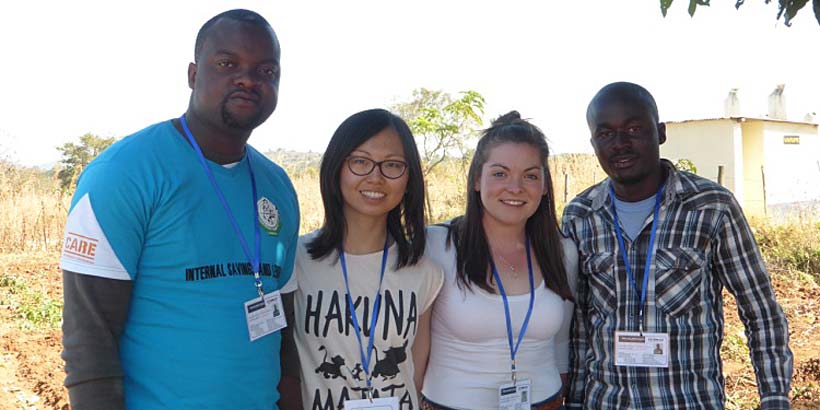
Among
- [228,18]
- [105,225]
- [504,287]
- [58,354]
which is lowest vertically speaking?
[58,354]

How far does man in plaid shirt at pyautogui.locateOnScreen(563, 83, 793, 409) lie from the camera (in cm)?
239

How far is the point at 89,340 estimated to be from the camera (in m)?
1.65

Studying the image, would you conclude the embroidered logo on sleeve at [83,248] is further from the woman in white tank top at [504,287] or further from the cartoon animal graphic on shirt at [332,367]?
the woman in white tank top at [504,287]

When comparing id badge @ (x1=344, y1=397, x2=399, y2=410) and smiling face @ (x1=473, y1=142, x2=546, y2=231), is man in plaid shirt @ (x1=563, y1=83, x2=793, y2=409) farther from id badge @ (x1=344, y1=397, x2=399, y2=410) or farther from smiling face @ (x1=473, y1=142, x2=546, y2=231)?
id badge @ (x1=344, y1=397, x2=399, y2=410)

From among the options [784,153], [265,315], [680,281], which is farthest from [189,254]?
[784,153]

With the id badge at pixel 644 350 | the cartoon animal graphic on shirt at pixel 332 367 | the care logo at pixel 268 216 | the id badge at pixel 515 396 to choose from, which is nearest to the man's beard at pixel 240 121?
the care logo at pixel 268 216

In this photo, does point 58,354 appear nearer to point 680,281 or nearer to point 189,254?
point 189,254

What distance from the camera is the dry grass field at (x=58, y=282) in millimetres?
5301

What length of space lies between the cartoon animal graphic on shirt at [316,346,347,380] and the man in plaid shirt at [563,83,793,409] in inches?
38.3

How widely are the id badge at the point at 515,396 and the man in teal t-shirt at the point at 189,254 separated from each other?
82cm

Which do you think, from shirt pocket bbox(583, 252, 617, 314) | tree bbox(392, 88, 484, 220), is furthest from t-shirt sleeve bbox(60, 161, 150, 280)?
tree bbox(392, 88, 484, 220)

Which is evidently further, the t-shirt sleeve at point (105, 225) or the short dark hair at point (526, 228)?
the short dark hair at point (526, 228)

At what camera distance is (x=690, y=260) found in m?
2.44

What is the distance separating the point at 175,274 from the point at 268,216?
0.40 meters
